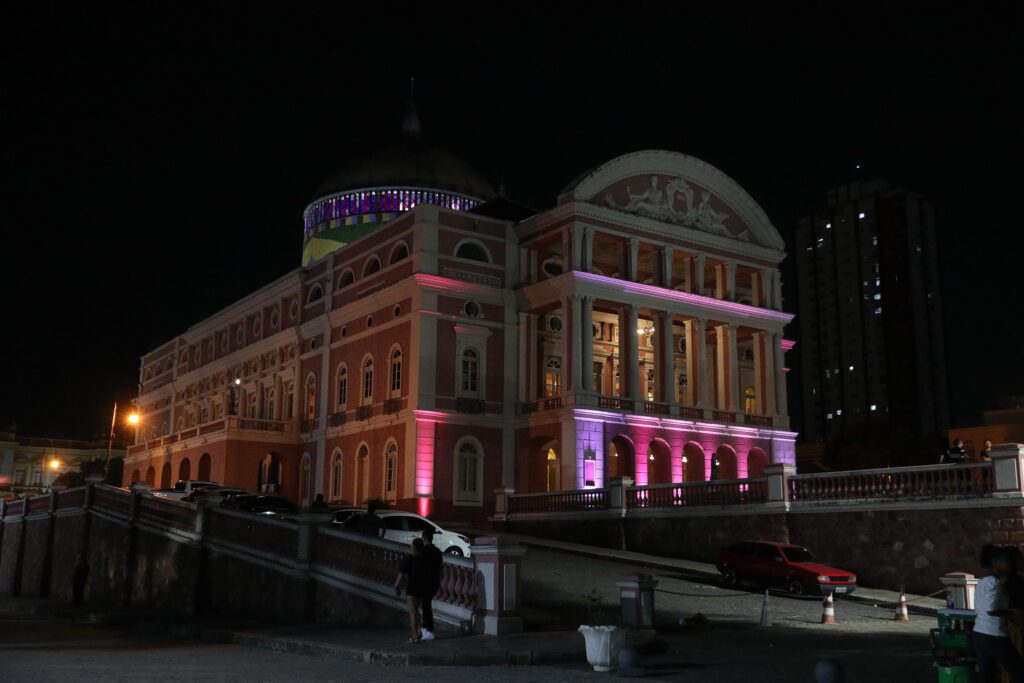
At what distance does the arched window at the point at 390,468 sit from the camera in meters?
42.5

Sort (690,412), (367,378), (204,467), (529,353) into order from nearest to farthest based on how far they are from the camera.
→ (529,353)
(690,412)
(367,378)
(204,467)

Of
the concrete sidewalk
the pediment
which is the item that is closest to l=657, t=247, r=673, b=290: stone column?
the pediment

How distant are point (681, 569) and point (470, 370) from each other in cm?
1765

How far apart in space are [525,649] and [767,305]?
121ft

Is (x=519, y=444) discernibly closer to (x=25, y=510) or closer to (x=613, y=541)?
(x=613, y=541)

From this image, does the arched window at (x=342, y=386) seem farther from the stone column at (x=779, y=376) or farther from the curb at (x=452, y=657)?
the curb at (x=452, y=657)

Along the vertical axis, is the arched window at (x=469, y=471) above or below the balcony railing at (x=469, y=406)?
below

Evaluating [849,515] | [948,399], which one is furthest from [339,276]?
[948,399]

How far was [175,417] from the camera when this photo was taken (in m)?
66.9

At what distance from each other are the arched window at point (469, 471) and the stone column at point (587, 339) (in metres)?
5.18

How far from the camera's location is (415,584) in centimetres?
1584

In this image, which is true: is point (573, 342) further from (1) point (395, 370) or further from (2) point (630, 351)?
(1) point (395, 370)

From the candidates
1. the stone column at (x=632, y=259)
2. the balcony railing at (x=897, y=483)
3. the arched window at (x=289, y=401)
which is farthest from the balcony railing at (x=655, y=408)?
the arched window at (x=289, y=401)

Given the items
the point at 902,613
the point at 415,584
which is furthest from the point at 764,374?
the point at 415,584
